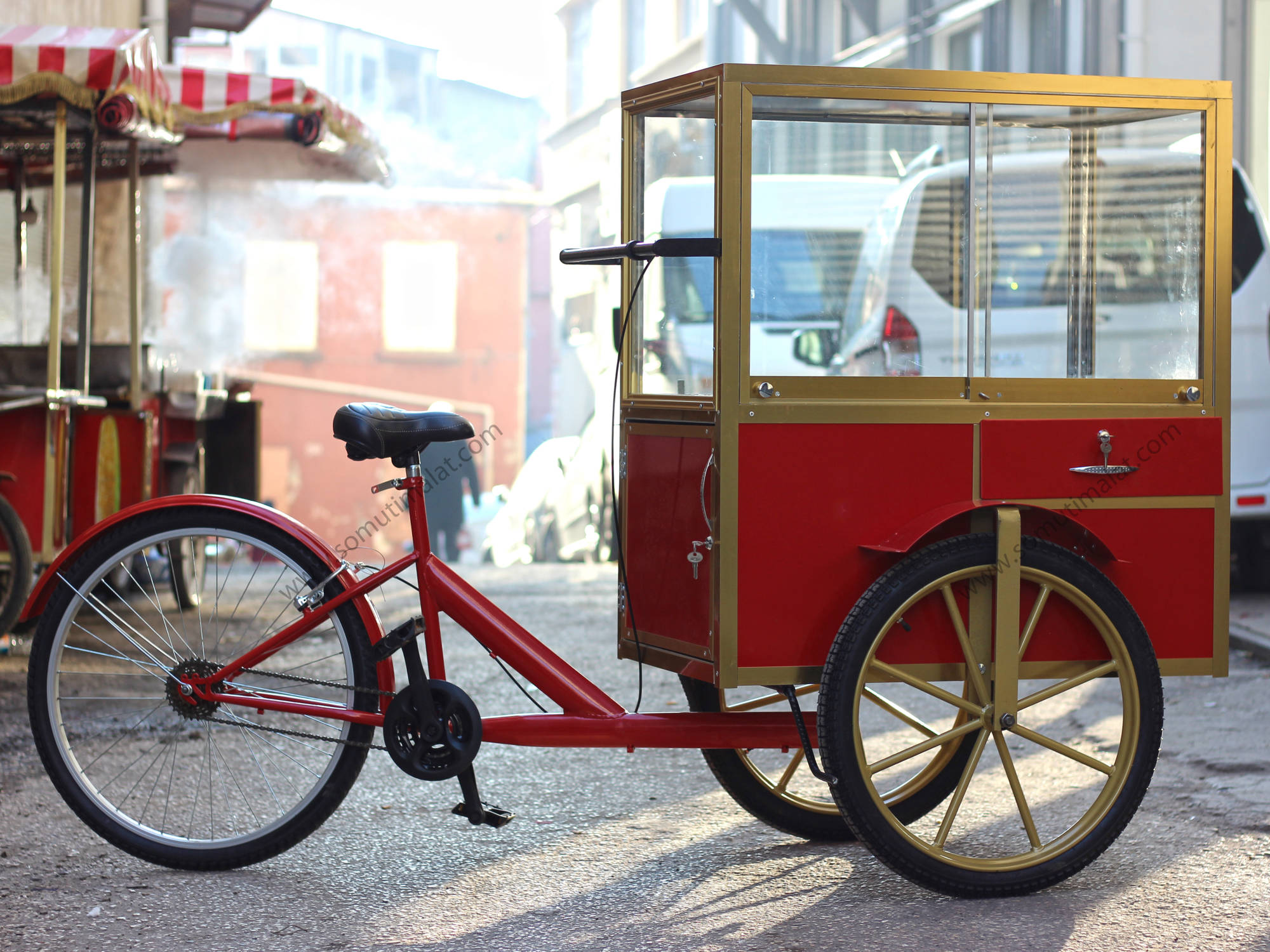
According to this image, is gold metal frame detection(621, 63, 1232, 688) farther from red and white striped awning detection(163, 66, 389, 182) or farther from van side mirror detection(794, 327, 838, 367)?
red and white striped awning detection(163, 66, 389, 182)

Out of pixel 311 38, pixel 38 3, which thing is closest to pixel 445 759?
pixel 38 3

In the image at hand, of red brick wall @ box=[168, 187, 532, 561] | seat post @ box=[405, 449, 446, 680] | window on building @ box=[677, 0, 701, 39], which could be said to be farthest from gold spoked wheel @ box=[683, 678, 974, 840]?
window on building @ box=[677, 0, 701, 39]

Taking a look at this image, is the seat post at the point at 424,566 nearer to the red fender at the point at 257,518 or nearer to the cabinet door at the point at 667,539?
the red fender at the point at 257,518

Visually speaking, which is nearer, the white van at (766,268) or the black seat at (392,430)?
the black seat at (392,430)

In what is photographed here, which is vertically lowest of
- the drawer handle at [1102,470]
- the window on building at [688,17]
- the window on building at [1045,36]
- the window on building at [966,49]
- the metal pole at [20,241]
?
the drawer handle at [1102,470]

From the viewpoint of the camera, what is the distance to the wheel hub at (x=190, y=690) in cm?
312

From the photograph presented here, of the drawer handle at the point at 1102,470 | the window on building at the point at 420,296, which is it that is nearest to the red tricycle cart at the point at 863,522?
the drawer handle at the point at 1102,470

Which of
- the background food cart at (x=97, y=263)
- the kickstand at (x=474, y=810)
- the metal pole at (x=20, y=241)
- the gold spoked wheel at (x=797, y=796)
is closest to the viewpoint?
the kickstand at (x=474, y=810)

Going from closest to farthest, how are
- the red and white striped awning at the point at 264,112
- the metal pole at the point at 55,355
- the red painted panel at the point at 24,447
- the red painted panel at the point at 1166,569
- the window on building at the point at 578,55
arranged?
the red painted panel at the point at 1166,569 < the metal pole at the point at 55,355 < the red painted panel at the point at 24,447 < the red and white striped awning at the point at 264,112 < the window on building at the point at 578,55

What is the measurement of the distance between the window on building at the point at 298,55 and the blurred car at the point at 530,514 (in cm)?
1195

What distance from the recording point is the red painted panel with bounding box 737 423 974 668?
2.99 metres

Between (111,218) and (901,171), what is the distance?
7.48 metres

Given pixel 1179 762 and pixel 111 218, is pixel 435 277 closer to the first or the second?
pixel 111 218

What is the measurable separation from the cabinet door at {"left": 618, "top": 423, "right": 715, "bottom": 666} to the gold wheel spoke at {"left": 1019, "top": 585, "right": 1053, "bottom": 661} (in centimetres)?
69
